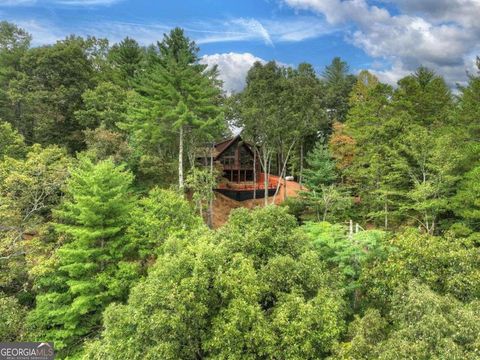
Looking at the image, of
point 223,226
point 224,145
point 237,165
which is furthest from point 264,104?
point 223,226

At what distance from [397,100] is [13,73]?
3205 centimetres

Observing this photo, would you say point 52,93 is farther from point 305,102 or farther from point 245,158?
point 305,102

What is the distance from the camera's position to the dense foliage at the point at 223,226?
8.28 metres

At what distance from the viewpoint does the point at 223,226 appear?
12.0 m

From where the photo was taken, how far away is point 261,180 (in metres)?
39.9

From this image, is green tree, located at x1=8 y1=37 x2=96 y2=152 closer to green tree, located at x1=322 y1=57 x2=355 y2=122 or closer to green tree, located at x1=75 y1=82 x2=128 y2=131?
green tree, located at x1=75 y1=82 x2=128 y2=131

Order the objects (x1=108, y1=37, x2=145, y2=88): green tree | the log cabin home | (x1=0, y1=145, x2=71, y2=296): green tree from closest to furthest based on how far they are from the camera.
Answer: (x1=0, y1=145, x2=71, y2=296): green tree
(x1=108, y1=37, x2=145, y2=88): green tree
the log cabin home

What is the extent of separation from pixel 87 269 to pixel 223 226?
25.1ft

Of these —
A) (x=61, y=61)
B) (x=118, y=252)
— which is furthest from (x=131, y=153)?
(x=61, y=61)

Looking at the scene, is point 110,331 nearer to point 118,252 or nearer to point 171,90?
point 118,252
